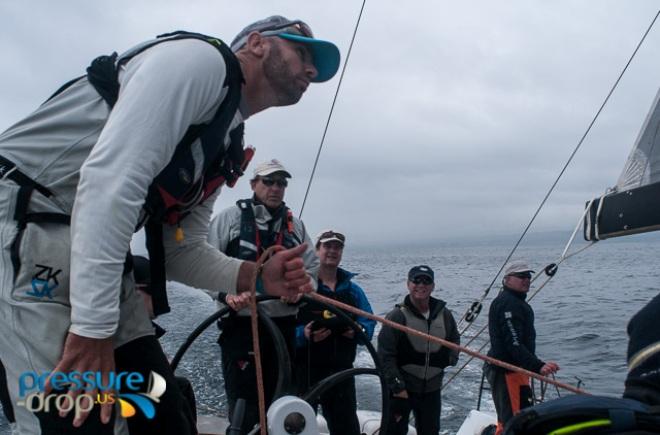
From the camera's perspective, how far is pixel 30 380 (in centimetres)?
110

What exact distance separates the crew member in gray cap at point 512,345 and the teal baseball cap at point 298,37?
3.57 meters

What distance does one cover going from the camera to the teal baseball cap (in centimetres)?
141

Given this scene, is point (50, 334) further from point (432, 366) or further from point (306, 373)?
point (432, 366)

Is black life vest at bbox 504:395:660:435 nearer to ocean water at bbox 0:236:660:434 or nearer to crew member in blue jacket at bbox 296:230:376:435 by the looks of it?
crew member in blue jacket at bbox 296:230:376:435

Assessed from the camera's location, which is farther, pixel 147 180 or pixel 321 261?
pixel 321 261

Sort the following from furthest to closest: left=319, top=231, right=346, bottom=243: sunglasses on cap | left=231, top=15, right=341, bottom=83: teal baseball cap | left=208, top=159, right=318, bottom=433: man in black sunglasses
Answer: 1. left=319, top=231, right=346, bottom=243: sunglasses on cap
2. left=208, top=159, right=318, bottom=433: man in black sunglasses
3. left=231, top=15, right=341, bottom=83: teal baseball cap

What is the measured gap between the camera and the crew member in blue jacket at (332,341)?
323 centimetres

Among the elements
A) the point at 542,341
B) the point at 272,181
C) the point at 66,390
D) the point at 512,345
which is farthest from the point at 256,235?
the point at 542,341

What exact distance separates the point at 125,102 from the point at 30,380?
0.60m

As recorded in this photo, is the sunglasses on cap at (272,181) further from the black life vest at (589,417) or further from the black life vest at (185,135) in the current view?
the black life vest at (589,417)

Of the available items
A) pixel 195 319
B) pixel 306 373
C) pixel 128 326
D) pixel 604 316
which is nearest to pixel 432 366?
pixel 306 373

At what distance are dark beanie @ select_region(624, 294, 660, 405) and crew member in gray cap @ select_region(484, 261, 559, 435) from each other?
3589mm

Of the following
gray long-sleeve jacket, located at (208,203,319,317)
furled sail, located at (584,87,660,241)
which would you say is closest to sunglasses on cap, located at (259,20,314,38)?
gray long-sleeve jacket, located at (208,203,319,317)

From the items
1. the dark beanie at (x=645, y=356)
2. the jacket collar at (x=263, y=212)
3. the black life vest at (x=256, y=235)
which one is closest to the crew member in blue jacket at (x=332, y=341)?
the black life vest at (x=256, y=235)
